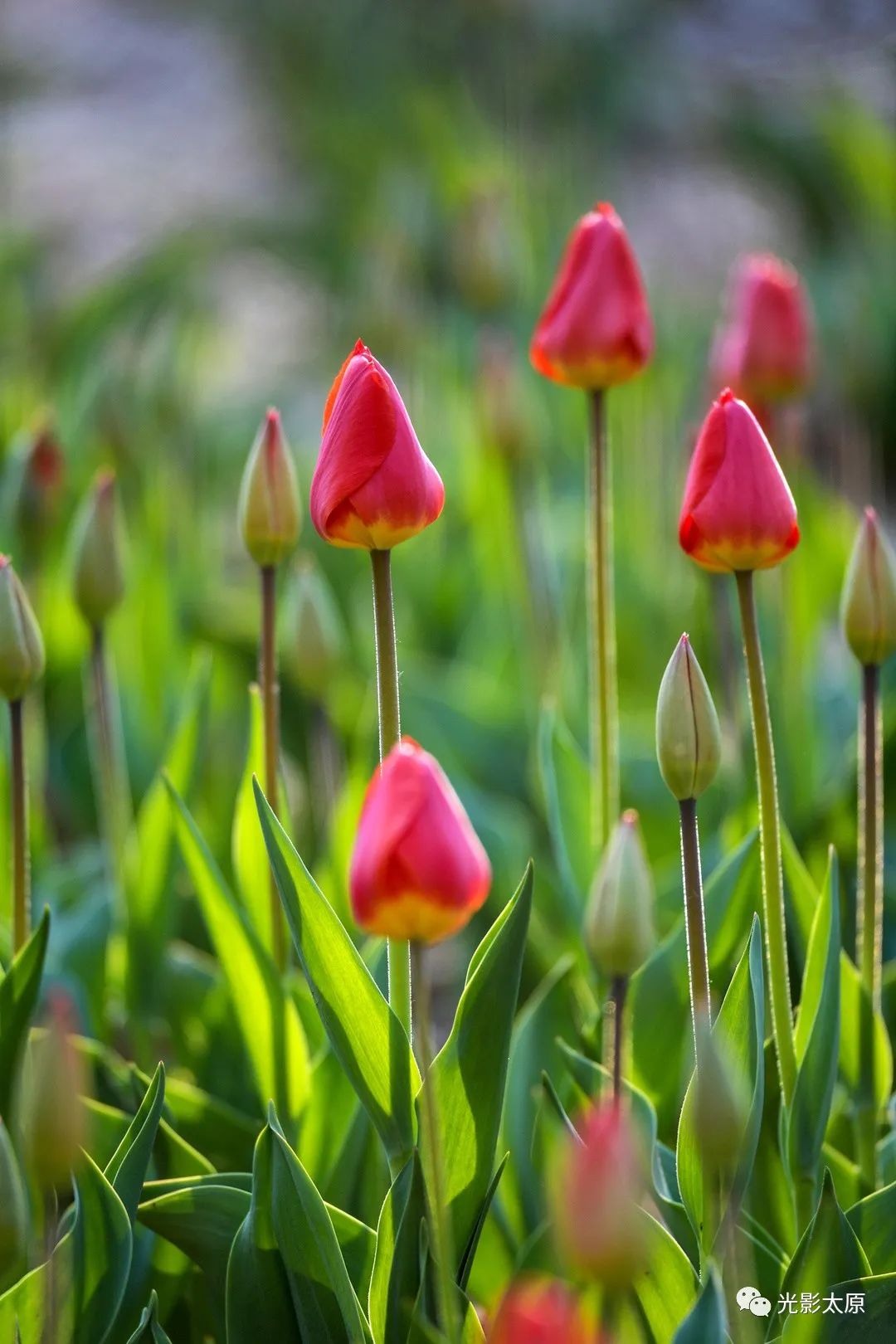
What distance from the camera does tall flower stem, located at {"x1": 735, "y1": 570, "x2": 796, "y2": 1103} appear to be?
1.99 feet

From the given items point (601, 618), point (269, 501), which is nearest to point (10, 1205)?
point (269, 501)

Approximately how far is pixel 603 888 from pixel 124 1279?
0.26 meters

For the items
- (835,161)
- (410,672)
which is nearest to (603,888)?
(410,672)

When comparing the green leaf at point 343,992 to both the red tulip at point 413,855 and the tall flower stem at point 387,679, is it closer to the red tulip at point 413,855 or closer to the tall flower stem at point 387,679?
the tall flower stem at point 387,679

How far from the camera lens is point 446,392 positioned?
2023 millimetres

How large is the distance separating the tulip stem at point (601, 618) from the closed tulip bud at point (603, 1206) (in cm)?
44

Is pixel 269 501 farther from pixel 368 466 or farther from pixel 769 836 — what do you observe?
pixel 769 836

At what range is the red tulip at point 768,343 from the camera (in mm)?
1029

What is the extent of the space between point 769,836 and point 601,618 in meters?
0.23

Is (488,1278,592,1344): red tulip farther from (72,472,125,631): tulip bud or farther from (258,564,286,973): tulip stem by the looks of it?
(72,472,125,631): tulip bud

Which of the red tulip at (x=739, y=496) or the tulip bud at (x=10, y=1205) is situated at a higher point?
the red tulip at (x=739, y=496)

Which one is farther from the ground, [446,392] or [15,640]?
[446,392]

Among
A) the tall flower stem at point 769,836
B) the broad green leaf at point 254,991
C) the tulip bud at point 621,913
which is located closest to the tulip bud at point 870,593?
the tall flower stem at point 769,836

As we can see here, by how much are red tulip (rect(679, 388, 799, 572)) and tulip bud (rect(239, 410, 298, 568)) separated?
0.22 meters
